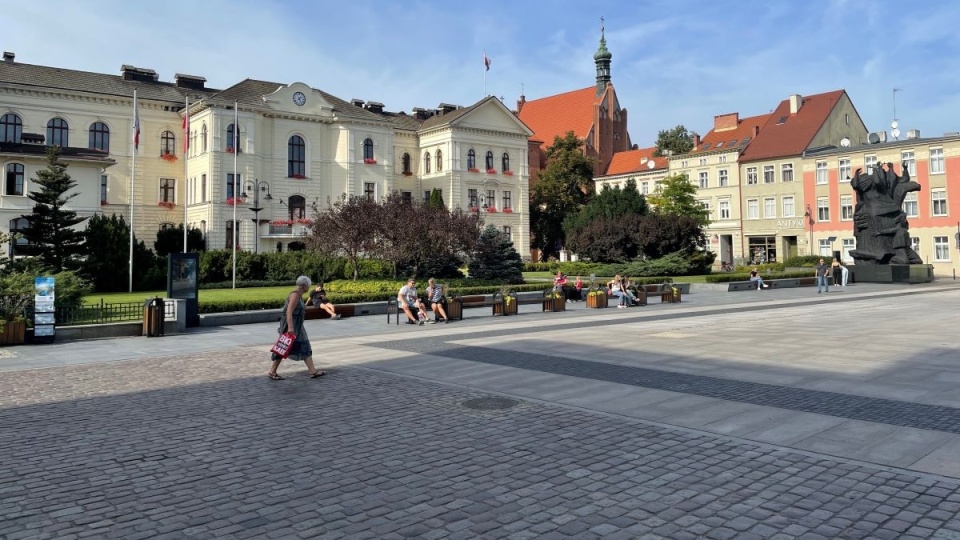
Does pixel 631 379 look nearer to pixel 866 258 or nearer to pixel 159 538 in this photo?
pixel 159 538

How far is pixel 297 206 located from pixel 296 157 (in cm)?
419

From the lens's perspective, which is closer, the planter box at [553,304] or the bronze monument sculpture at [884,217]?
the planter box at [553,304]

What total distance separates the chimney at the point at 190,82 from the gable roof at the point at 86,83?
0.54 m

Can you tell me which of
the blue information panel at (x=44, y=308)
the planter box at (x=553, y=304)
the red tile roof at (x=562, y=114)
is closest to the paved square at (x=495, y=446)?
the blue information panel at (x=44, y=308)

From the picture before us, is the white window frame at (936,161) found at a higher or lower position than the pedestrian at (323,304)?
higher

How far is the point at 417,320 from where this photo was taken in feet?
69.9

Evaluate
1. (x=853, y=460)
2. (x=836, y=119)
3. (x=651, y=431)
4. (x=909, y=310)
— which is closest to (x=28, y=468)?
(x=651, y=431)

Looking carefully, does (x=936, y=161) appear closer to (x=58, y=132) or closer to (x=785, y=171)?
(x=785, y=171)

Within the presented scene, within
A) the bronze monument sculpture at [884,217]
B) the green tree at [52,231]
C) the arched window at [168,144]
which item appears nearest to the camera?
the green tree at [52,231]

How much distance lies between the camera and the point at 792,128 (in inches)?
2657

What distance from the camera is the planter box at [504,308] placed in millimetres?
23734

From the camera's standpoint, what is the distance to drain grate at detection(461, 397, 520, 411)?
9.05m

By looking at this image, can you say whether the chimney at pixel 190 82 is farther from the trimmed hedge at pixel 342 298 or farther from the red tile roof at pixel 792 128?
the red tile roof at pixel 792 128

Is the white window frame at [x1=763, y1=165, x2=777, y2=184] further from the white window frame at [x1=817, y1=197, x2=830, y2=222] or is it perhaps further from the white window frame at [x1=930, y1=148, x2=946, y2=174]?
the white window frame at [x1=930, y1=148, x2=946, y2=174]
